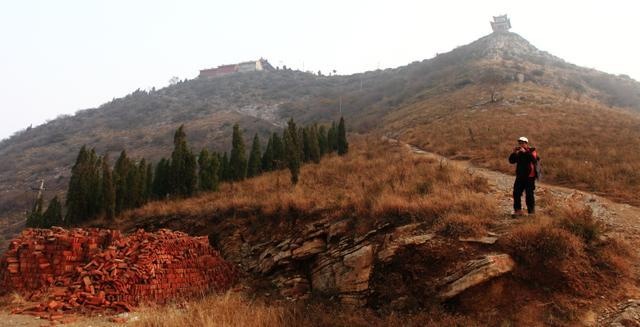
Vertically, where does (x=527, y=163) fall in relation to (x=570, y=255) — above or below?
above

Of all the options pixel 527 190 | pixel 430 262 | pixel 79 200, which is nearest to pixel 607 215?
pixel 527 190

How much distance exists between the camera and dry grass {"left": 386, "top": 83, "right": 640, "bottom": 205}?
12609mm

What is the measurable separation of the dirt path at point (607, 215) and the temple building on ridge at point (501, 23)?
268 ft

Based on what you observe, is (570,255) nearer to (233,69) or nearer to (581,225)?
(581,225)

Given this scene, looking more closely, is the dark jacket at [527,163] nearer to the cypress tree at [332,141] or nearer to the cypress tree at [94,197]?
the cypress tree at [94,197]

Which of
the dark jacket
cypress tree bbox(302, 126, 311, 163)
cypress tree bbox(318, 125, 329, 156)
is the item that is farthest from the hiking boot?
cypress tree bbox(318, 125, 329, 156)

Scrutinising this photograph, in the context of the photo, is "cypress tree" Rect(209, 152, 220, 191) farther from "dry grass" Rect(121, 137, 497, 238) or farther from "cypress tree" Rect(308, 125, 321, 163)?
"cypress tree" Rect(308, 125, 321, 163)

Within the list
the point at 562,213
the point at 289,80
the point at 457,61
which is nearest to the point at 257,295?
the point at 562,213

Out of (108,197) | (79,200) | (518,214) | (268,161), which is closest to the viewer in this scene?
(518,214)

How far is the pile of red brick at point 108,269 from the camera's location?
8.62 meters

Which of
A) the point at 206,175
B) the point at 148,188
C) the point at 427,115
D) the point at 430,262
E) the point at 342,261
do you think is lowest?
the point at 148,188

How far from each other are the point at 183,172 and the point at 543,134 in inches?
772

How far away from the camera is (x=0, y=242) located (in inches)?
1171

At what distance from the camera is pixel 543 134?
20.6 m
